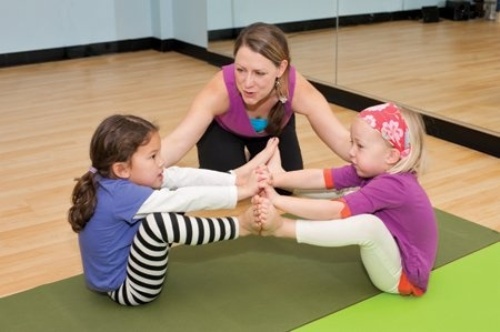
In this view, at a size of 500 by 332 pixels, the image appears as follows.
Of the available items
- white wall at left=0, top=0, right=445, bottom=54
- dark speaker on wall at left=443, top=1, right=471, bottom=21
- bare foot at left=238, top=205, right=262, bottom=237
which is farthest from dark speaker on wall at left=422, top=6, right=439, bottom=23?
bare foot at left=238, top=205, right=262, bottom=237

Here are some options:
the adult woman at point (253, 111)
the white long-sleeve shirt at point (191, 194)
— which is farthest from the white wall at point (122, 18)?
the white long-sleeve shirt at point (191, 194)

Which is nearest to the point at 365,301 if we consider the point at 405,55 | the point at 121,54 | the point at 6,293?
the point at 6,293

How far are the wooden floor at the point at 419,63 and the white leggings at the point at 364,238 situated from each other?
168cm

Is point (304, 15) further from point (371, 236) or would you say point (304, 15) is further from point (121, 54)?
point (371, 236)

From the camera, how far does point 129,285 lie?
190 centimetres

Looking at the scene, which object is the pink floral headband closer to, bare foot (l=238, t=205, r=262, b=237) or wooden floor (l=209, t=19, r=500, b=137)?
bare foot (l=238, t=205, r=262, b=237)

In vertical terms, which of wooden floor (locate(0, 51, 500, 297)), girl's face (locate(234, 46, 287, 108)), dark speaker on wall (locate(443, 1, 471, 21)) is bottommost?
wooden floor (locate(0, 51, 500, 297))

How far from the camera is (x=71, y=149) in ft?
11.1

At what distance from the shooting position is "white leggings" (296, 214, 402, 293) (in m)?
1.86

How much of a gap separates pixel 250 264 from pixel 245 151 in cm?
68

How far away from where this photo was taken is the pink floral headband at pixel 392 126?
1883mm

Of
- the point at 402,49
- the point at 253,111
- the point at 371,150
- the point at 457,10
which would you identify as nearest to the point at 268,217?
the point at 371,150

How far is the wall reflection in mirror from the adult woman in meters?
1.26

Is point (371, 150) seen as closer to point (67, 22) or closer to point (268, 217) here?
point (268, 217)
